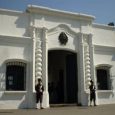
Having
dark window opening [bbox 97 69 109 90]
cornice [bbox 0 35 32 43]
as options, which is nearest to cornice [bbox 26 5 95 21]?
cornice [bbox 0 35 32 43]

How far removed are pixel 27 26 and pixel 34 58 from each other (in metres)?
2.35

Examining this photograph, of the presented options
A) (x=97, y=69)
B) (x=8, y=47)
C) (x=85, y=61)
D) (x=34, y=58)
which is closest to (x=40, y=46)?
(x=34, y=58)

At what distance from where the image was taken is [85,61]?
20031 millimetres

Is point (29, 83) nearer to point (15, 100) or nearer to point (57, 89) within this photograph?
point (15, 100)

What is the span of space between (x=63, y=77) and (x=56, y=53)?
246 cm

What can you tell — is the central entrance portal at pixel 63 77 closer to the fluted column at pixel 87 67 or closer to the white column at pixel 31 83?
the fluted column at pixel 87 67

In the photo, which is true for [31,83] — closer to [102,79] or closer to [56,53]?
[102,79]

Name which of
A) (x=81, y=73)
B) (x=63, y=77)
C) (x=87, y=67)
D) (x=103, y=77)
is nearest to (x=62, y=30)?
(x=87, y=67)

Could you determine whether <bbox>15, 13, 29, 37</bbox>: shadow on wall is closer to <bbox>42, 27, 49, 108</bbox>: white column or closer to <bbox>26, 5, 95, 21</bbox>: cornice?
<bbox>26, 5, 95, 21</bbox>: cornice

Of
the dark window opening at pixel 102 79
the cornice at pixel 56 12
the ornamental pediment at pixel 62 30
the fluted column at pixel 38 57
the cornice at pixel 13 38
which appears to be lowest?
the dark window opening at pixel 102 79

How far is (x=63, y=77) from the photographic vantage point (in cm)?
2255

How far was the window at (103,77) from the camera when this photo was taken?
21.0 m

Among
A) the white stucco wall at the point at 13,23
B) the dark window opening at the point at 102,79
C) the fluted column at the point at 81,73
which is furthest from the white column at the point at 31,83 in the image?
the dark window opening at the point at 102,79

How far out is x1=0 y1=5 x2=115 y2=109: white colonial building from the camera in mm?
17391
